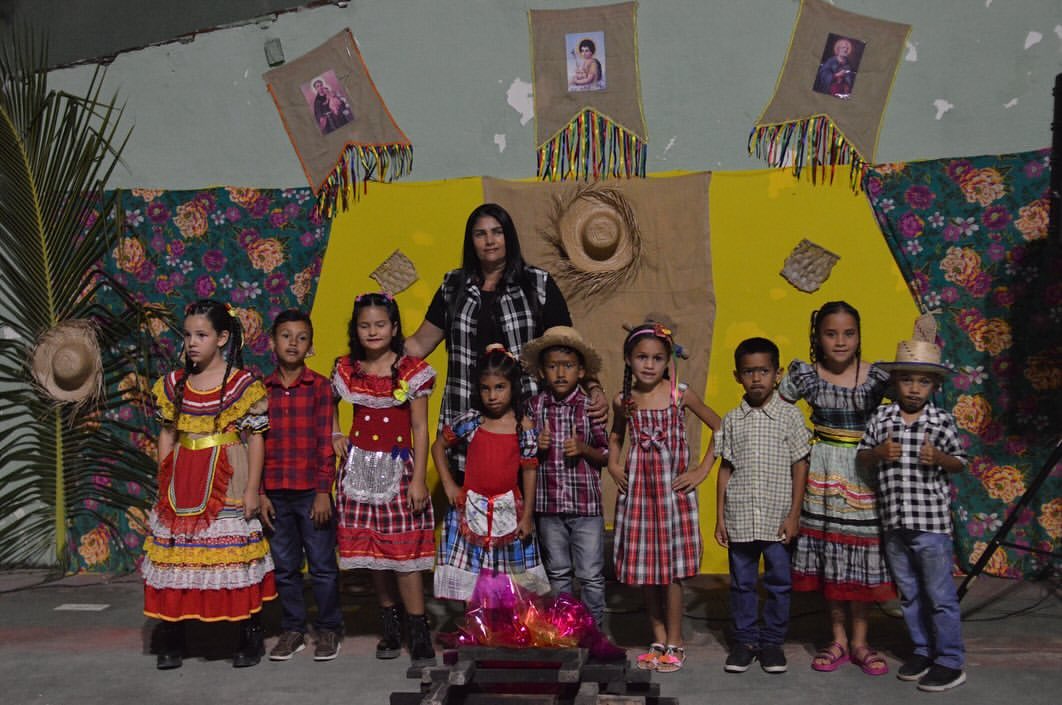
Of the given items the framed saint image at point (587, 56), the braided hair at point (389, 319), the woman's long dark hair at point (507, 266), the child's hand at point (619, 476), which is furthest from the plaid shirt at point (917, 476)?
the framed saint image at point (587, 56)

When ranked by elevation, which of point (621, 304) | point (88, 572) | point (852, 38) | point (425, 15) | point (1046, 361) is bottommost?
point (88, 572)

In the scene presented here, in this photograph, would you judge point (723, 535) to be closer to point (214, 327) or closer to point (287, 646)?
point (287, 646)

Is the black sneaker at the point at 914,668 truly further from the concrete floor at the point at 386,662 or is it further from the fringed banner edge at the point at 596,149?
the fringed banner edge at the point at 596,149

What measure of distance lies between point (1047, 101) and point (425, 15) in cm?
317

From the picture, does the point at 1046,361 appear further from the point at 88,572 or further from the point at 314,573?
the point at 88,572

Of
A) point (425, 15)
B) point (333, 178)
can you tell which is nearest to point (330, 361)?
point (333, 178)

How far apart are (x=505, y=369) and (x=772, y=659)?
5.04ft

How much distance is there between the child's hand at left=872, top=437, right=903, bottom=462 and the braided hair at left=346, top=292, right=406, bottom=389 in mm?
1887

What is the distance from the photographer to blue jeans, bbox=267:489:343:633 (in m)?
4.26

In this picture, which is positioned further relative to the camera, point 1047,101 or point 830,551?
point 1047,101

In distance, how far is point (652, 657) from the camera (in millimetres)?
3994

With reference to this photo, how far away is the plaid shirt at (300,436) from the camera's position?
4.21 m

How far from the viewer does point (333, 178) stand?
5477 mm

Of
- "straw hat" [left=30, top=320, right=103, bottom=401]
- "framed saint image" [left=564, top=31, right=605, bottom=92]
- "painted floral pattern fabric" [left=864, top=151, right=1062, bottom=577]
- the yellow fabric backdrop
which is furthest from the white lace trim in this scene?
"painted floral pattern fabric" [left=864, top=151, right=1062, bottom=577]
